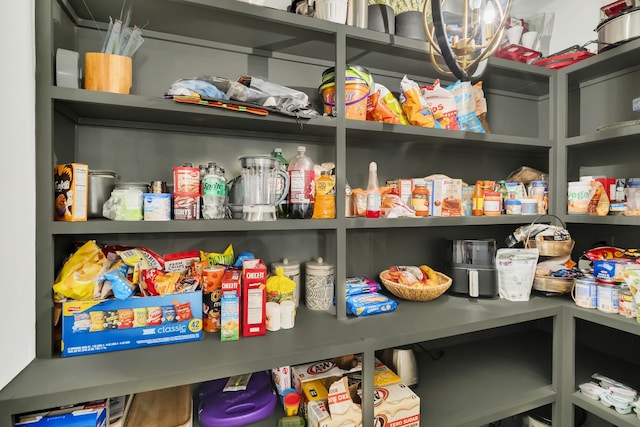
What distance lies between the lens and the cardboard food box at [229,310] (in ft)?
3.48

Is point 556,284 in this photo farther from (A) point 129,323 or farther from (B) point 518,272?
(A) point 129,323

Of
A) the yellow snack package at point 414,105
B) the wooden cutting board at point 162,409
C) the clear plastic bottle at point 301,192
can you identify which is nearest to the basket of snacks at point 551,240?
the yellow snack package at point 414,105

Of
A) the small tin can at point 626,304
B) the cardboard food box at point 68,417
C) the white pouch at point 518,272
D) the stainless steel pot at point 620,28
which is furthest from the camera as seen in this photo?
the white pouch at point 518,272

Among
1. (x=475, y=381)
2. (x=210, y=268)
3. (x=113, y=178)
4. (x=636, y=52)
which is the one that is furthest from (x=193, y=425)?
(x=636, y=52)

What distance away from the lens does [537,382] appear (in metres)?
1.47

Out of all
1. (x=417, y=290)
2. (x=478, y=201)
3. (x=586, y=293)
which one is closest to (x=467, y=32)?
(x=478, y=201)

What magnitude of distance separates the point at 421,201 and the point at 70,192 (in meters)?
1.30

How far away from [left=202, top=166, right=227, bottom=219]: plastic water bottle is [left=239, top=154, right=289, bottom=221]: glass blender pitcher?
0.08m

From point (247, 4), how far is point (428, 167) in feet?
3.84

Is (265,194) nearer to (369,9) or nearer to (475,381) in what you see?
(369,9)

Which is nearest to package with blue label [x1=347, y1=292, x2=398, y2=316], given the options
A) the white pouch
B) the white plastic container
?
the white pouch

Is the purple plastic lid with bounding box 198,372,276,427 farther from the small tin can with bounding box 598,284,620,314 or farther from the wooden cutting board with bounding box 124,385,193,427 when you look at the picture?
the small tin can with bounding box 598,284,620,314

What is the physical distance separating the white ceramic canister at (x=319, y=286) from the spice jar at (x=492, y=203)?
850 mm

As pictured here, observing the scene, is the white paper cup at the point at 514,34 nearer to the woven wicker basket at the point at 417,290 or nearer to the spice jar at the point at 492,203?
the spice jar at the point at 492,203
